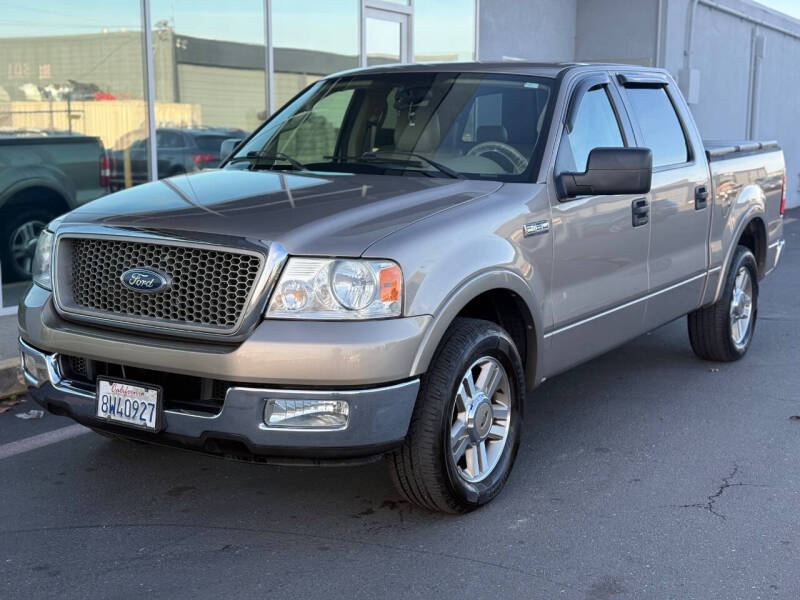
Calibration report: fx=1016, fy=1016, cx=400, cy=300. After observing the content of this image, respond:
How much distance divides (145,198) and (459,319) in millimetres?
1421

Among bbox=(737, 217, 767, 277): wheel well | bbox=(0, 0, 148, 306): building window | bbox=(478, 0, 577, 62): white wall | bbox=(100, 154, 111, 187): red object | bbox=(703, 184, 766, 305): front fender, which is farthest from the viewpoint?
bbox=(478, 0, 577, 62): white wall

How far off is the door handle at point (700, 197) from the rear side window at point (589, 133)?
2.82ft

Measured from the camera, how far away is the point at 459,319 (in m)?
4.11

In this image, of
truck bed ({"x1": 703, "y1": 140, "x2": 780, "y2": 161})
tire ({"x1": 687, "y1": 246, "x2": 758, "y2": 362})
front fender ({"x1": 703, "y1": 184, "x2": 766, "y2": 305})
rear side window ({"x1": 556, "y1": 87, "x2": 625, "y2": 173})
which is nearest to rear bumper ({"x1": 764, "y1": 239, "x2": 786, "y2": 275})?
tire ({"x1": 687, "y1": 246, "x2": 758, "y2": 362})

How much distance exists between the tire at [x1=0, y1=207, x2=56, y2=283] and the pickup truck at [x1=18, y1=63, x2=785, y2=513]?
3426 millimetres

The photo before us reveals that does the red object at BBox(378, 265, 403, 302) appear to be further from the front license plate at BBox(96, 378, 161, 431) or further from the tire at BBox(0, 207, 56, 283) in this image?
the tire at BBox(0, 207, 56, 283)

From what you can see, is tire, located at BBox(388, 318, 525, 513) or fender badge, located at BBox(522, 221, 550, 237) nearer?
tire, located at BBox(388, 318, 525, 513)

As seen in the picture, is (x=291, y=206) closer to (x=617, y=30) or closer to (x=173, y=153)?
(x=173, y=153)

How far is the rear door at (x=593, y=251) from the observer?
15.3 ft

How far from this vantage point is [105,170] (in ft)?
28.6

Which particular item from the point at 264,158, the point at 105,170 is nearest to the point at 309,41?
the point at 105,170

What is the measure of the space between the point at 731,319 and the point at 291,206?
384 cm

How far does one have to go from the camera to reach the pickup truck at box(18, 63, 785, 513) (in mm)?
3584

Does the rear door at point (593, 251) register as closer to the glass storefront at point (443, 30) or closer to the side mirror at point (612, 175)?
the side mirror at point (612, 175)
